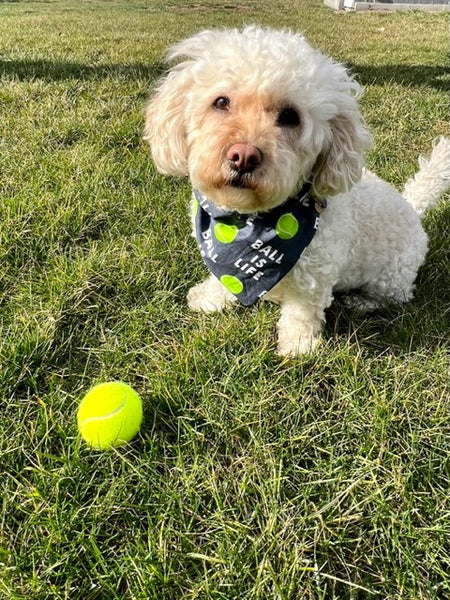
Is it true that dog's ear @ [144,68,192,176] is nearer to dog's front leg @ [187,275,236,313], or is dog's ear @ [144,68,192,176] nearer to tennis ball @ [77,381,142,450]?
dog's front leg @ [187,275,236,313]

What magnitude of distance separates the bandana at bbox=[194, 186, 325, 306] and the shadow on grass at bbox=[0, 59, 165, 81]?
4.38 metres

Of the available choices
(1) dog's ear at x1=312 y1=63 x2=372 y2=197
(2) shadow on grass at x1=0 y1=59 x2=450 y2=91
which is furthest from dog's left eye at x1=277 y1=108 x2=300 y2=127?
(2) shadow on grass at x1=0 y1=59 x2=450 y2=91

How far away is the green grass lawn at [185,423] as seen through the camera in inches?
72.2

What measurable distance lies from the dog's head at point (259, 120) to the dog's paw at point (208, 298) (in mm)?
760

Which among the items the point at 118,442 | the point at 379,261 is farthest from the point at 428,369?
the point at 118,442

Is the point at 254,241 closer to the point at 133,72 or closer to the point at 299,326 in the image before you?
the point at 299,326

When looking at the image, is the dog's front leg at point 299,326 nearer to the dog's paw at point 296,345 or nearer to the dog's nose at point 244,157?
the dog's paw at point 296,345

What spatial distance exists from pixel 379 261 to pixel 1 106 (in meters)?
4.32

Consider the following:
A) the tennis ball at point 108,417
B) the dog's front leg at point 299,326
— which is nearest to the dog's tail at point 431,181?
the dog's front leg at point 299,326

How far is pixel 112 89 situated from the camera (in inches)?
228

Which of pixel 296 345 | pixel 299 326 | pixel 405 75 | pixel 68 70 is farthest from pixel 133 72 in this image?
pixel 296 345

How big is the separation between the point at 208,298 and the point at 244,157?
44.8 inches

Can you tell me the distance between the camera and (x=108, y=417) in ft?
6.82

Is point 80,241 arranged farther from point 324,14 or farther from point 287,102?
point 324,14
